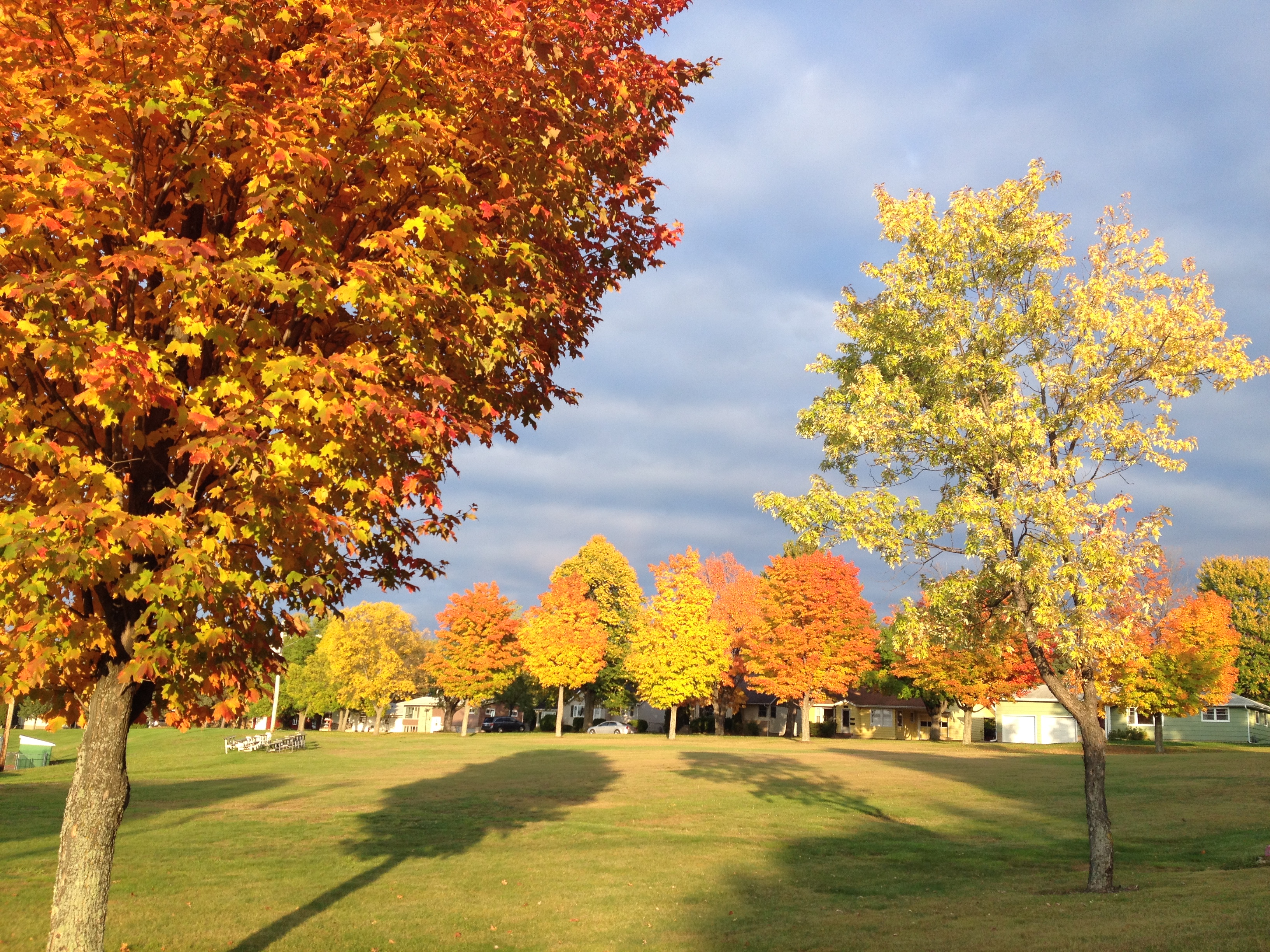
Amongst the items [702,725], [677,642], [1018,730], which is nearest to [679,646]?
[677,642]

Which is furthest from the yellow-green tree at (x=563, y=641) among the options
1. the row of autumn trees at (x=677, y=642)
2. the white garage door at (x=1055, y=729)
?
the white garage door at (x=1055, y=729)

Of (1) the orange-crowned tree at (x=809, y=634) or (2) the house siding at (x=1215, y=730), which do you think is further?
(2) the house siding at (x=1215, y=730)

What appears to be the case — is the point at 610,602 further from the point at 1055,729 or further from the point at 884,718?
the point at 1055,729

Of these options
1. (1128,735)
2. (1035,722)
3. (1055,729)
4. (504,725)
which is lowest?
(504,725)

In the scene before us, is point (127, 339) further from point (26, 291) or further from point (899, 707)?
point (899, 707)

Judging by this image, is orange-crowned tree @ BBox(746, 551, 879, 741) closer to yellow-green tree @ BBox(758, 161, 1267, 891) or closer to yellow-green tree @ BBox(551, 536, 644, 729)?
yellow-green tree @ BBox(551, 536, 644, 729)

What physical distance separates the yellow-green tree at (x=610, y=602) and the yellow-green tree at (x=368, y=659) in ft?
54.5

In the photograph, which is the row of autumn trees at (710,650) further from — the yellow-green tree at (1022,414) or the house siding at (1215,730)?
the yellow-green tree at (1022,414)

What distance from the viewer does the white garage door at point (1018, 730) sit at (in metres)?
75.6

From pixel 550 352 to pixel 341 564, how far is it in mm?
3179

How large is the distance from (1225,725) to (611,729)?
51857 mm

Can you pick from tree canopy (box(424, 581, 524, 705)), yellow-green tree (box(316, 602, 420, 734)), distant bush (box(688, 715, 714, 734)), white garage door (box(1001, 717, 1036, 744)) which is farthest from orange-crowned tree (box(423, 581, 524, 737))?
white garage door (box(1001, 717, 1036, 744))

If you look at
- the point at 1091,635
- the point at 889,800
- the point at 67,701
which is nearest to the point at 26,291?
the point at 67,701

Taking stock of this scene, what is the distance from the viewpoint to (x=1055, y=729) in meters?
75.5
